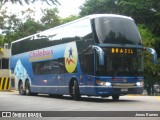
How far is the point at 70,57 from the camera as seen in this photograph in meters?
19.9

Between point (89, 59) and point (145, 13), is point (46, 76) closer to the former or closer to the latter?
point (89, 59)

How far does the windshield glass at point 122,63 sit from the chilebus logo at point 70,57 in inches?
80.4

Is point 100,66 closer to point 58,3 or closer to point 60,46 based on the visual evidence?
point 60,46

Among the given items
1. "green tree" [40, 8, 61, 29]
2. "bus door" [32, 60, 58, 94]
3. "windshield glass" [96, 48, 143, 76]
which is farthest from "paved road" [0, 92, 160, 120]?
"green tree" [40, 8, 61, 29]

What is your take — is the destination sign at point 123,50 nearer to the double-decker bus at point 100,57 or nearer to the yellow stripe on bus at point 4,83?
the double-decker bus at point 100,57

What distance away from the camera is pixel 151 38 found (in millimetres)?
36344

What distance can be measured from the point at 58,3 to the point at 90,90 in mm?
8507

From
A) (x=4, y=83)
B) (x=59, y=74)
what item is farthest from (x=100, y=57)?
(x=4, y=83)

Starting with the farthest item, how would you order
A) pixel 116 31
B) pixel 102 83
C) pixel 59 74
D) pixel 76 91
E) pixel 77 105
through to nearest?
pixel 59 74, pixel 76 91, pixel 116 31, pixel 102 83, pixel 77 105

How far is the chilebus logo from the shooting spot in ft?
64.0

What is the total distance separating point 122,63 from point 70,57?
2.91 metres

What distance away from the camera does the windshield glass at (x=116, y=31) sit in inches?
707

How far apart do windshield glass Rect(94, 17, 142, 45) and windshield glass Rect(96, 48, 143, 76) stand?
395 millimetres

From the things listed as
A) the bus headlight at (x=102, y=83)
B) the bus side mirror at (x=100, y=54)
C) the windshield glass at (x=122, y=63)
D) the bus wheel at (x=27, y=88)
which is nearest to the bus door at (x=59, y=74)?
the bus headlight at (x=102, y=83)
